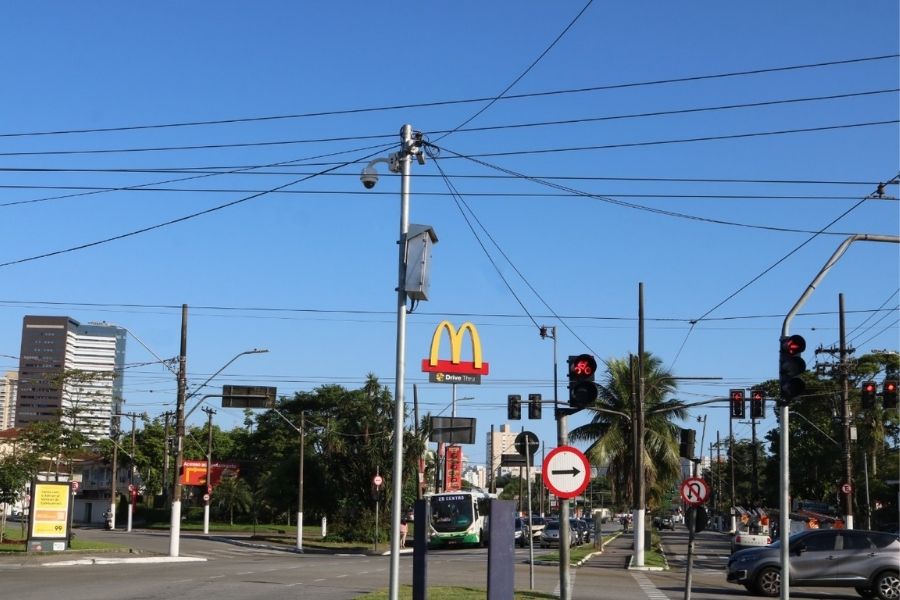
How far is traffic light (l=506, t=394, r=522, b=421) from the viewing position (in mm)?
29455

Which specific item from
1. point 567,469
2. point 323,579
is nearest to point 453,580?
point 323,579

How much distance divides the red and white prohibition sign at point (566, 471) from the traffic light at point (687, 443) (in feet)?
19.3

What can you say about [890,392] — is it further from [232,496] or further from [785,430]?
[232,496]

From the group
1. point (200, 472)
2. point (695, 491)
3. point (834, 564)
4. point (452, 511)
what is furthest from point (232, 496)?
→ point (695, 491)

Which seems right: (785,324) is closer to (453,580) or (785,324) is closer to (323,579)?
(453,580)

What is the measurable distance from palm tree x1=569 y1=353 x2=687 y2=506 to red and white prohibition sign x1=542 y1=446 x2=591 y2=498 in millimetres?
31504

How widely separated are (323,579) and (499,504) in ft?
41.0

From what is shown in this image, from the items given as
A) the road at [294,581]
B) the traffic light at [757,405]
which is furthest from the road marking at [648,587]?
the traffic light at [757,405]

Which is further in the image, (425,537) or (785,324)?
(785,324)

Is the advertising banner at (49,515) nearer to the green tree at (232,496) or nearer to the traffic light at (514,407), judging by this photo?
the traffic light at (514,407)

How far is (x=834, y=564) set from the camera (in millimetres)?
24047

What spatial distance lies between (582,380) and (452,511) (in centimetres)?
3712

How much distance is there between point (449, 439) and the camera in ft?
98.3

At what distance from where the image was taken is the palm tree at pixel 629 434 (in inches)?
1905
